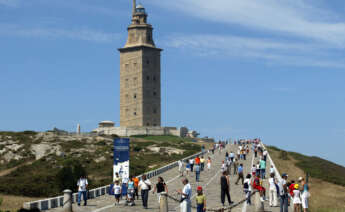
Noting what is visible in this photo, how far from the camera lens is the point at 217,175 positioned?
1793 inches

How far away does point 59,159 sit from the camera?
218ft

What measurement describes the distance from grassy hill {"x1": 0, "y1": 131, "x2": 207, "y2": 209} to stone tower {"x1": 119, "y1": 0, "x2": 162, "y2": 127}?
21.0 m

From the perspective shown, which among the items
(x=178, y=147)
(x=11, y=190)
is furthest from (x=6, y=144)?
(x=11, y=190)

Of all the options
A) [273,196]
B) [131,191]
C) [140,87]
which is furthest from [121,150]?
[140,87]

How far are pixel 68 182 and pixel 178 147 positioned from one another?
41.3 m

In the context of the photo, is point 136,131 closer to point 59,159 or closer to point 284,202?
point 59,159

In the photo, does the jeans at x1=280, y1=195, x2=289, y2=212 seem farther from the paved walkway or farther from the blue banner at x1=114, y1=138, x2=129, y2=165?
the blue banner at x1=114, y1=138, x2=129, y2=165

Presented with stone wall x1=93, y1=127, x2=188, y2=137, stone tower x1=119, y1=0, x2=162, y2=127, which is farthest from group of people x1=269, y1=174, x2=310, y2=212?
stone tower x1=119, y1=0, x2=162, y2=127

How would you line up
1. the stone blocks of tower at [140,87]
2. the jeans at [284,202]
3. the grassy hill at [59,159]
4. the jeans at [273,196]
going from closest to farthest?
the jeans at [284,202]
the jeans at [273,196]
the grassy hill at [59,159]
the stone blocks of tower at [140,87]

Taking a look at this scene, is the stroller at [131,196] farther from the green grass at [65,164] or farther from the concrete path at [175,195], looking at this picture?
the green grass at [65,164]

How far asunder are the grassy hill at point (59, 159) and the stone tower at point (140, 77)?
21040 millimetres

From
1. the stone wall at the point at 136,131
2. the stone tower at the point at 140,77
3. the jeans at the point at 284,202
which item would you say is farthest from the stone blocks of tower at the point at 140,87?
the jeans at the point at 284,202

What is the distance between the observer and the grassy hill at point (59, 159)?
45.5m

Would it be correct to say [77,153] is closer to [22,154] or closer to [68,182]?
[22,154]
